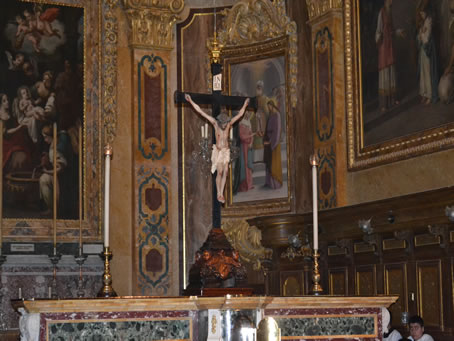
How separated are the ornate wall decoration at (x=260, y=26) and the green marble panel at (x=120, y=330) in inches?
290

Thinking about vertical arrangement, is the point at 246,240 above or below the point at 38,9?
below

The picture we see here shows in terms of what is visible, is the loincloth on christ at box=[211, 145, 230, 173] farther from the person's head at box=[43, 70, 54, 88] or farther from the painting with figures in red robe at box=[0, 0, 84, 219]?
the person's head at box=[43, 70, 54, 88]

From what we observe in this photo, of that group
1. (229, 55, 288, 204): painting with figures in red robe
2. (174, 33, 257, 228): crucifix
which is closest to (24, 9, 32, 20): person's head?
(229, 55, 288, 204): painting with figures in red robe

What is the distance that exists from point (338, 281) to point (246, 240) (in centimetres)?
255

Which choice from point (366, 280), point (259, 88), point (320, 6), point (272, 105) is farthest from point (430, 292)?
point (259, 88)

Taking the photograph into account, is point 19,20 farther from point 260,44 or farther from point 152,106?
point 260,44

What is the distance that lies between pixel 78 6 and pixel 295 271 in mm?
5787

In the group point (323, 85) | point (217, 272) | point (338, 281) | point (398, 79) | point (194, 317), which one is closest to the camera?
point (194, 317)

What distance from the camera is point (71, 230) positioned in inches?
555

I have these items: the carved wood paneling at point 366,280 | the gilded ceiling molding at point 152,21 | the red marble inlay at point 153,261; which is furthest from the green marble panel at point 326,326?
the gilded ceiling molding at point 152,21

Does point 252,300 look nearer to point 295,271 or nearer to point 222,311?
point 222,311

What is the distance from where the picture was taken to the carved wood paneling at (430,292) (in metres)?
10.3

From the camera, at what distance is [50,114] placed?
46.8 ft

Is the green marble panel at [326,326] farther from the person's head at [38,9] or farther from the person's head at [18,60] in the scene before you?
the person's head at [38,9]
